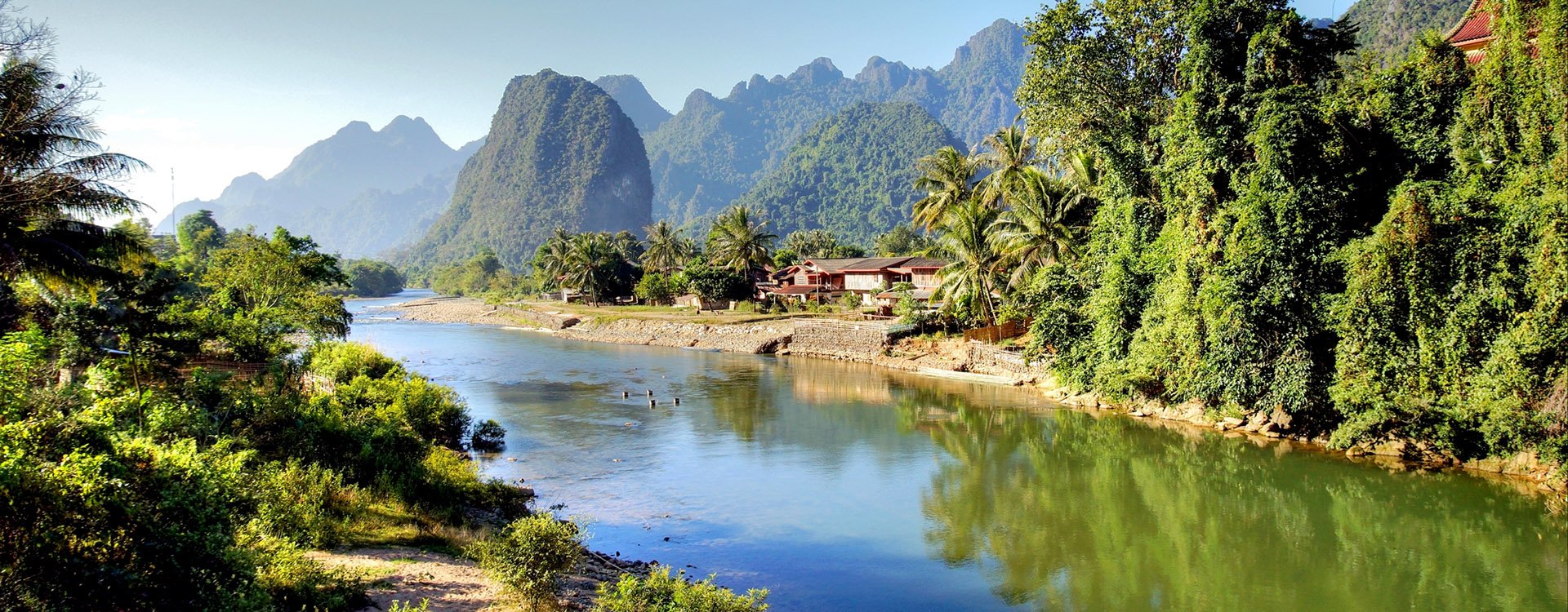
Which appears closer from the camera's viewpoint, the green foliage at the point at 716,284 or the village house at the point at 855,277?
the village house at the point at 855,277

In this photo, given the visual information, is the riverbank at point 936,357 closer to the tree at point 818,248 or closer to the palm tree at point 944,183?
the palm tree at point 944,183

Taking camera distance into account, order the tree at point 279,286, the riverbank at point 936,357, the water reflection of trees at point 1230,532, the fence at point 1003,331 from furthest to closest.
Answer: the fence at point 1003,331, the tree at point 279,286, the riverbank at point 936,357, the water reflection of trees at point 1230,532

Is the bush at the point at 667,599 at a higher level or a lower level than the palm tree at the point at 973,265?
lower

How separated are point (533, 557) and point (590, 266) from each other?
7281 centimetres

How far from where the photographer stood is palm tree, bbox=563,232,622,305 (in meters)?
82.2

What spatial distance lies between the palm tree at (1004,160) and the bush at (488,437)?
2894cm

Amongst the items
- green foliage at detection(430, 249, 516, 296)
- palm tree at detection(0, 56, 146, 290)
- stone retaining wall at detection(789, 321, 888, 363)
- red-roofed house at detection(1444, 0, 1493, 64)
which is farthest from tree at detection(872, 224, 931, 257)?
palm tree at detection(0, 56, 146, 290)

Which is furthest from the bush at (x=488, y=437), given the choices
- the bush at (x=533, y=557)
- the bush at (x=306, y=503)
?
the bush at (x=533, y=557)

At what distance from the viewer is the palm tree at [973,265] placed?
1642 inches

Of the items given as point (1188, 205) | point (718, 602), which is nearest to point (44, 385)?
point (718, 602)

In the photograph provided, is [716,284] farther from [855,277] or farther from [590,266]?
[590,266]

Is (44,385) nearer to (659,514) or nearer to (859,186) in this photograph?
(659,514)

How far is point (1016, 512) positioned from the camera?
19531mm

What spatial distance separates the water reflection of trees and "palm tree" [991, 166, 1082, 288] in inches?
537
